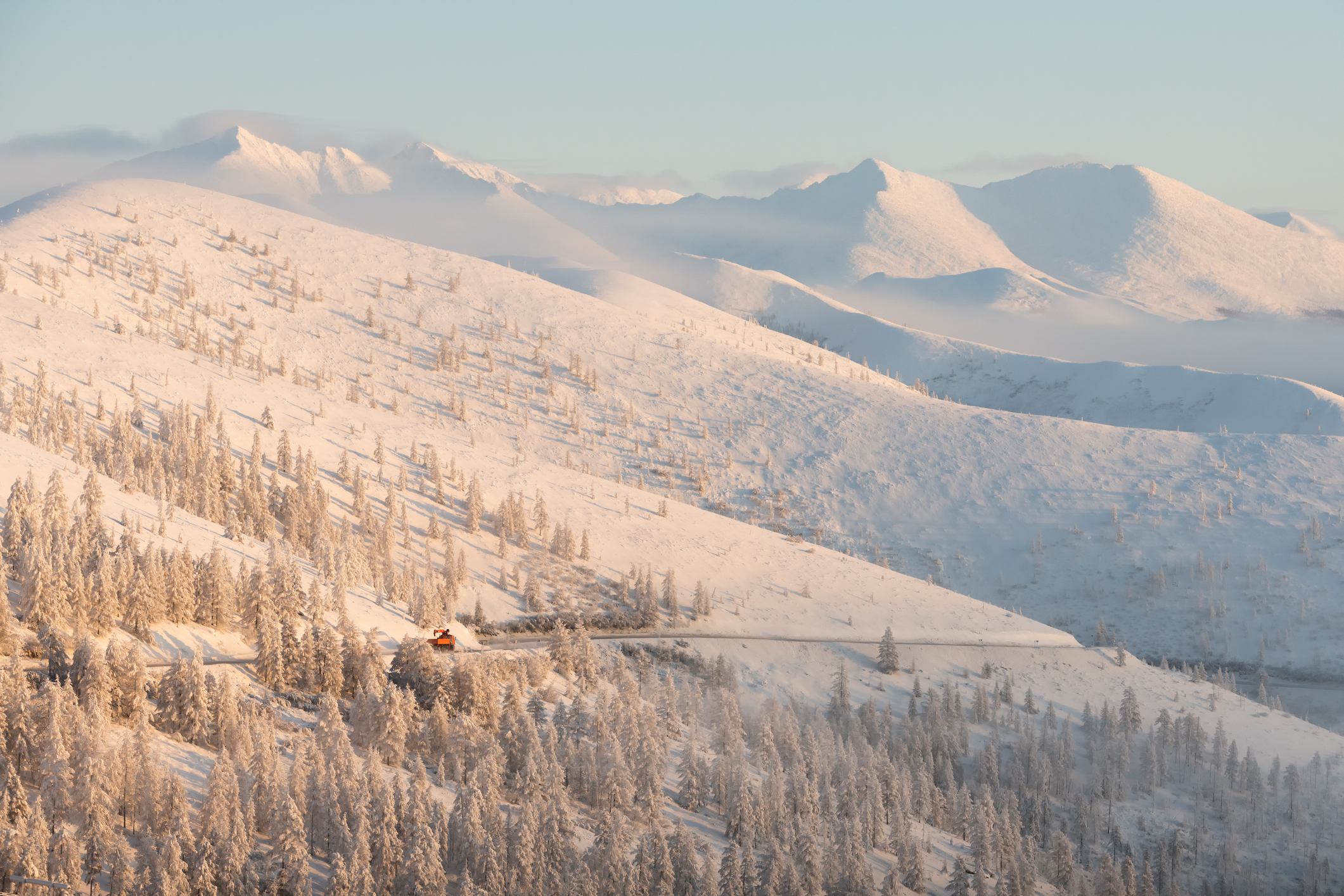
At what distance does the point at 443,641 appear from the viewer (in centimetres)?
11438

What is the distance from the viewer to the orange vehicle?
370 ft

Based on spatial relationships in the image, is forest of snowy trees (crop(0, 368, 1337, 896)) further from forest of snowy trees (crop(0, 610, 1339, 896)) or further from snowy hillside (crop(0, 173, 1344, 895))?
snowy hillside (crop(0, 173, 1344, 895))

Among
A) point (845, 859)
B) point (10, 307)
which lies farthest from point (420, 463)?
point (845, 859)

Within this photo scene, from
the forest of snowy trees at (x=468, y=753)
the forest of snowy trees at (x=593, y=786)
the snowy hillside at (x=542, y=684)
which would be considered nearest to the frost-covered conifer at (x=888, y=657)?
the forest of snowy trees at (x=468, y=753)

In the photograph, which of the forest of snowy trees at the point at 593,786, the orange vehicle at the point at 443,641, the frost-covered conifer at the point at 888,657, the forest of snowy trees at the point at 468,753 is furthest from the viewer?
the frost-covered conifer at the point at 888,657

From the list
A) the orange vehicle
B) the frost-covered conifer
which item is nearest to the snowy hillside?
the frost-covered conifer

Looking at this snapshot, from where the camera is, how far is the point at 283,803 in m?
73.7

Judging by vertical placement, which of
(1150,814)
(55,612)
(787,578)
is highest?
(55,612)

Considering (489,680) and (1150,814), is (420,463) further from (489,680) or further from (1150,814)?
(1150,814)

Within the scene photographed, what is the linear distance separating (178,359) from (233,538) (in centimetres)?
7399

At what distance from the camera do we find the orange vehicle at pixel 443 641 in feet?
370

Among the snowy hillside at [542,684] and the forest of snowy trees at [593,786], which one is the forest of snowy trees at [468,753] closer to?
the forest of snowy trees at [593,786]

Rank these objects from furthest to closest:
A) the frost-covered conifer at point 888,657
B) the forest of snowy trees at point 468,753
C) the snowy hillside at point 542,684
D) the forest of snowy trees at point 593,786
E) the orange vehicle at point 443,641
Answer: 1. the frost-covered conifer at point 888,657
2. the orange vehicle at point 443,641
3. the snowy hillside at point 542,684
4. the forest of snowy trees at point 468,753
5. the forest of snowy trees at point 593,786

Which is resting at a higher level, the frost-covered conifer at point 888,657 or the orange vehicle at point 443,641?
the orange vehicle at point 443,641
